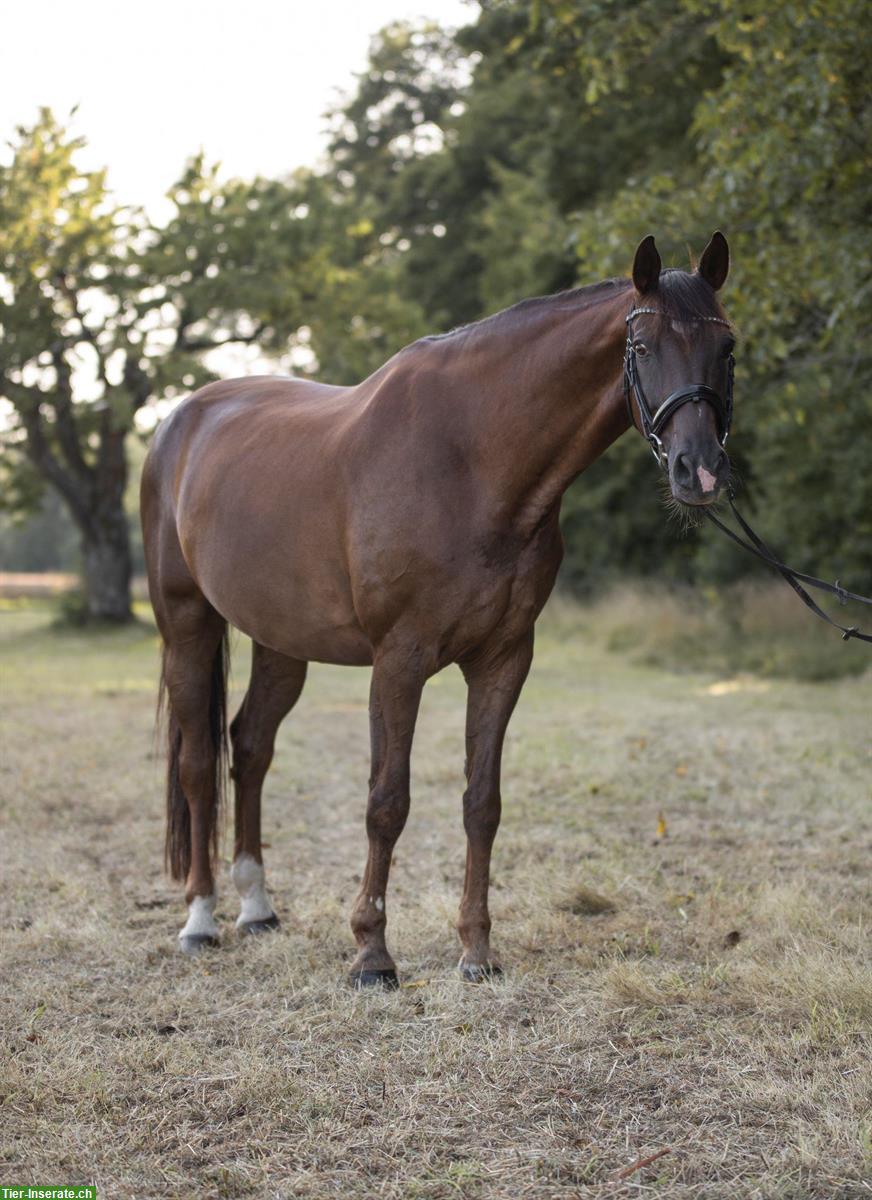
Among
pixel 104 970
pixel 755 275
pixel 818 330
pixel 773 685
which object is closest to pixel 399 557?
pixel 104 970

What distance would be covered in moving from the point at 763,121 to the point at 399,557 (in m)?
6.20

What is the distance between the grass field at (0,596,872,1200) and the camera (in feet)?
8.29

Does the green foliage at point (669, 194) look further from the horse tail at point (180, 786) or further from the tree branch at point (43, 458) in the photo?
the tree branch at point (43, 458)

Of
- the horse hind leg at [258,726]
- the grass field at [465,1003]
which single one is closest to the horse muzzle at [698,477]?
the grass field at [465,1003]

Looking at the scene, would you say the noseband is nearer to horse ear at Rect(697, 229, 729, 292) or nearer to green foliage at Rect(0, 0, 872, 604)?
horse ear at Rect(697, 229, 729, 292)

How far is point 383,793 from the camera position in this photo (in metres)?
3.73

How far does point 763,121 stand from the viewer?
811cm

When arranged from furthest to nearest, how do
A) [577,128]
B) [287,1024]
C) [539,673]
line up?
[577,128] → [539,673] → [287,1024]

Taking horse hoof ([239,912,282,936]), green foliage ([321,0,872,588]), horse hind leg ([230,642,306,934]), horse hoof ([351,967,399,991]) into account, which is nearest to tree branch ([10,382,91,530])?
green foliage ([321,0,872,588])

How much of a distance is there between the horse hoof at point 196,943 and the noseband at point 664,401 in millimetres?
2462

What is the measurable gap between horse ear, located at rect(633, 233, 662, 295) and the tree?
1801 cm

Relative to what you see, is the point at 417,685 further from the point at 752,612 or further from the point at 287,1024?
the point at 752,612

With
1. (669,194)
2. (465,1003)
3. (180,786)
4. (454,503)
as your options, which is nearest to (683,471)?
(454,503)

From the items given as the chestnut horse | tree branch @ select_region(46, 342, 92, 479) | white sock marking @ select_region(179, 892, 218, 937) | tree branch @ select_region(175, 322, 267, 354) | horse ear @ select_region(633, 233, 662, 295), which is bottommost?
white sock marking @ select_region(179, 892, 218, 937)
